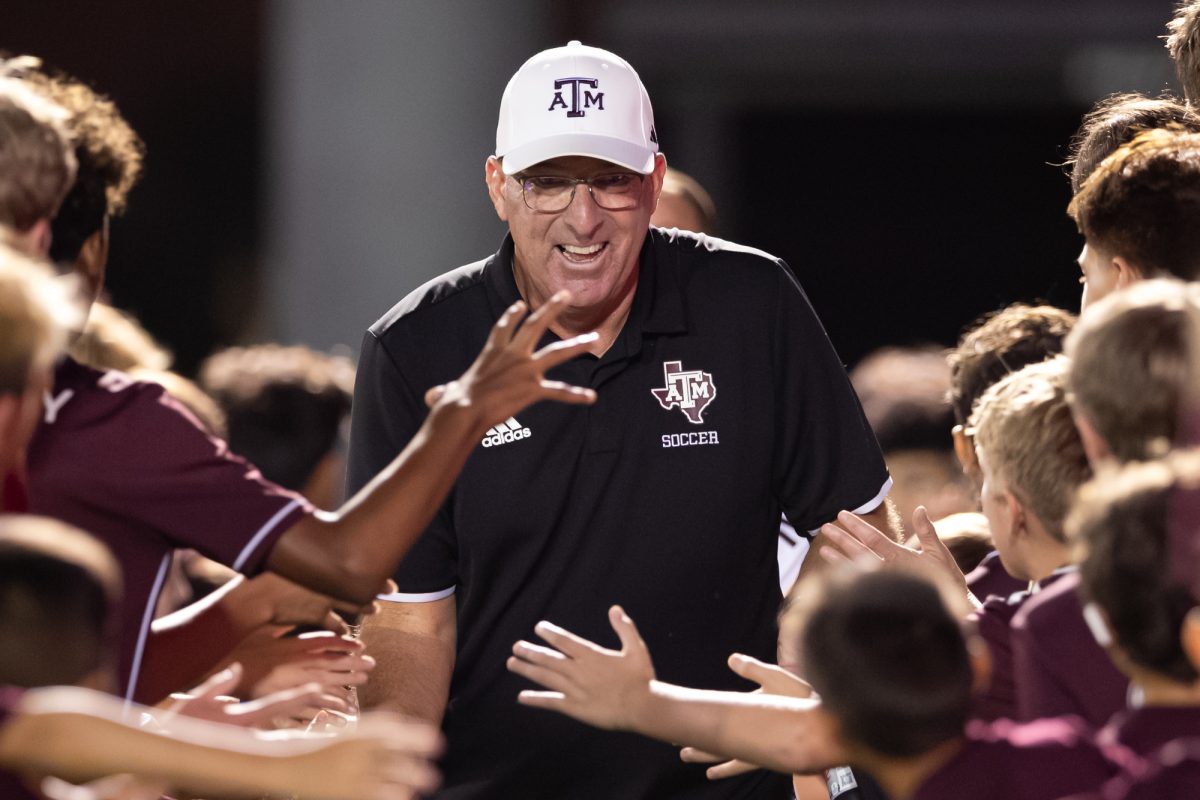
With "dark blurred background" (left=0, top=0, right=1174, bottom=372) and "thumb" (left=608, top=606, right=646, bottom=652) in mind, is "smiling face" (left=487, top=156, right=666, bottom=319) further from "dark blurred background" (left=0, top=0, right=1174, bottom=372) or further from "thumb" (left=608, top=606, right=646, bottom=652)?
"dark blurred background" (left=0, top=0, right=1174, bottom=372)

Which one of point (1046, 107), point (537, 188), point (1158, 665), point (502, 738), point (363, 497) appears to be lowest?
point (502, 738)

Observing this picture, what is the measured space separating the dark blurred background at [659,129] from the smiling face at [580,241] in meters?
5.32

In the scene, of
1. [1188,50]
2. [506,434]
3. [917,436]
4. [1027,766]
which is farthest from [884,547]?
[917,436]

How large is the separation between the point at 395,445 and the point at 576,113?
0.80m

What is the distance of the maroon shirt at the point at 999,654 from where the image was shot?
11.0ft

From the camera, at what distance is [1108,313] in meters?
3.05

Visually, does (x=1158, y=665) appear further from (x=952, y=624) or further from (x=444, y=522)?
(x=444, y=522)

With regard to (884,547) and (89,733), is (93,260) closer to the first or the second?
(89,733)

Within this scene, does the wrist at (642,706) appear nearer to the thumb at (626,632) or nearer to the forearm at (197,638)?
the thumb at (626,632)

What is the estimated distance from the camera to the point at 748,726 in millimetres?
3105

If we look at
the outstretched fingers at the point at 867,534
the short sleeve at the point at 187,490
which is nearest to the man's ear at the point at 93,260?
the short sleeve at the point at 187,490

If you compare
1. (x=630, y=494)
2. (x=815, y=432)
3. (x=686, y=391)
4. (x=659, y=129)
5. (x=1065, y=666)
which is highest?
(x=659, y=129)

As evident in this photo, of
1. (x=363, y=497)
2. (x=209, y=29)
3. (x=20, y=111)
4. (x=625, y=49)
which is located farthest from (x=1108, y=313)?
(x=209, y=29)

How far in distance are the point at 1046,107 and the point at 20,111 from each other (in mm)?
9886
